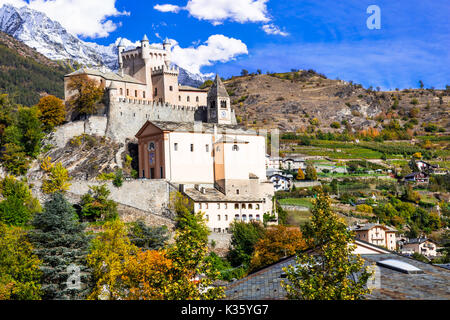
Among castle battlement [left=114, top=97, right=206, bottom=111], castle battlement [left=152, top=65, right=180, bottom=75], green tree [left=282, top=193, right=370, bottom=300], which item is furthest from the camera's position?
castle battlement [left=152, top=65, right=180, bottom=75]

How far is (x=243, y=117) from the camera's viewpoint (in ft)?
463

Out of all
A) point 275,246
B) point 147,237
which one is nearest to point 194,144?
point 275,246

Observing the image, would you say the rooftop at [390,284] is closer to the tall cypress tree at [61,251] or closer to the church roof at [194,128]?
the tall cypress tree at [61,251]

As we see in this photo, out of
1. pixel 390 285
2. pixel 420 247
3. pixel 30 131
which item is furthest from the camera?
pixel 420 247

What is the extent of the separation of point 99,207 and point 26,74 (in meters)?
116

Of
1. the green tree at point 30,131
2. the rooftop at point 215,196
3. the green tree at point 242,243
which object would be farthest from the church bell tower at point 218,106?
the green tree at point 242,243

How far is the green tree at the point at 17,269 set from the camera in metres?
30.8

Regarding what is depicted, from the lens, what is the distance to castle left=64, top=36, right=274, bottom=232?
5378cm

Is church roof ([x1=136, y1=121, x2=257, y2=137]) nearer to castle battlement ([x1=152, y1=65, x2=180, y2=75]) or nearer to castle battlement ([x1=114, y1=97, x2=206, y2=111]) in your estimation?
castle battlement ([x1=114, y1=97, x2=206, y2=111])

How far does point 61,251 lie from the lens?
35844mm

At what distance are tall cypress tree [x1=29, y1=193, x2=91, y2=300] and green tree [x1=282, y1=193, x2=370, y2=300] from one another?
753 inches

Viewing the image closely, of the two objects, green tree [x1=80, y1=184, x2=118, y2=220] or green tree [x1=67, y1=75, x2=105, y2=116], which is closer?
green tree [x1=80, y1=184, x2=118, y2=220]

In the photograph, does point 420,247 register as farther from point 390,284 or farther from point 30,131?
point 390,284

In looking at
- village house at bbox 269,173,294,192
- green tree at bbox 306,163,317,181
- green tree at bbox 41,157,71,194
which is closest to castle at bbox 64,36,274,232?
green tree at bbox 41,157,71,194
